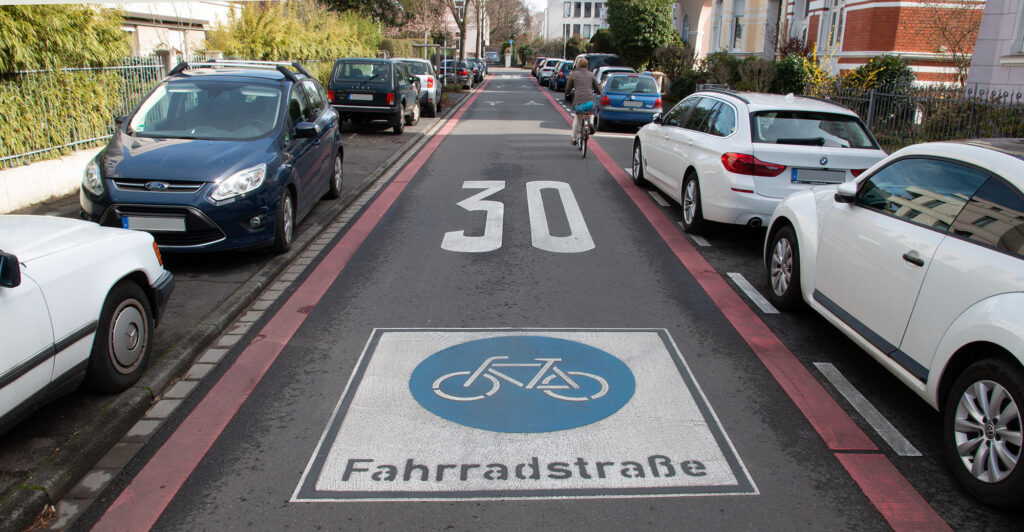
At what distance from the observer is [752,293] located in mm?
6852

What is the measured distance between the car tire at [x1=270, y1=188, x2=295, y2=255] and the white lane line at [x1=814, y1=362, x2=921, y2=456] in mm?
5096

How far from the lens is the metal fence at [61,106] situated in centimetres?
955

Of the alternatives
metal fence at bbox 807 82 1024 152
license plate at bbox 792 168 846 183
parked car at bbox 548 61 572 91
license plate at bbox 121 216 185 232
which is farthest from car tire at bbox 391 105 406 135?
parked car at bbox 548 61 572 91

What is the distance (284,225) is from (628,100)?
14366 mm

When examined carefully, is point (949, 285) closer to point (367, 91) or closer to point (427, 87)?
point (367, 91)

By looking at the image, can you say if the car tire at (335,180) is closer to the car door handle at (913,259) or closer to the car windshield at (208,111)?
the car windshield at (208,111)

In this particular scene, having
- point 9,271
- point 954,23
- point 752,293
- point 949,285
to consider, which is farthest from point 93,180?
point 954,23

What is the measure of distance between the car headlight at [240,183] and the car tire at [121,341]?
2.28 m

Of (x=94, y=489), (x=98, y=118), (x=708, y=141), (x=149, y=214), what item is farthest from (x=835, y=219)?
Answer: (x=98, y=118)

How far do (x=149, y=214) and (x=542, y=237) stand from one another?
4.04m

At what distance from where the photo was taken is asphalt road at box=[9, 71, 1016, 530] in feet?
11.6

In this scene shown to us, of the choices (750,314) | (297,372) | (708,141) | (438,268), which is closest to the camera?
(297,372)

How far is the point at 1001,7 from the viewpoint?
1550cm

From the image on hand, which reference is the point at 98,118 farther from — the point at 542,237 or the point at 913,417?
the point at 913,417
